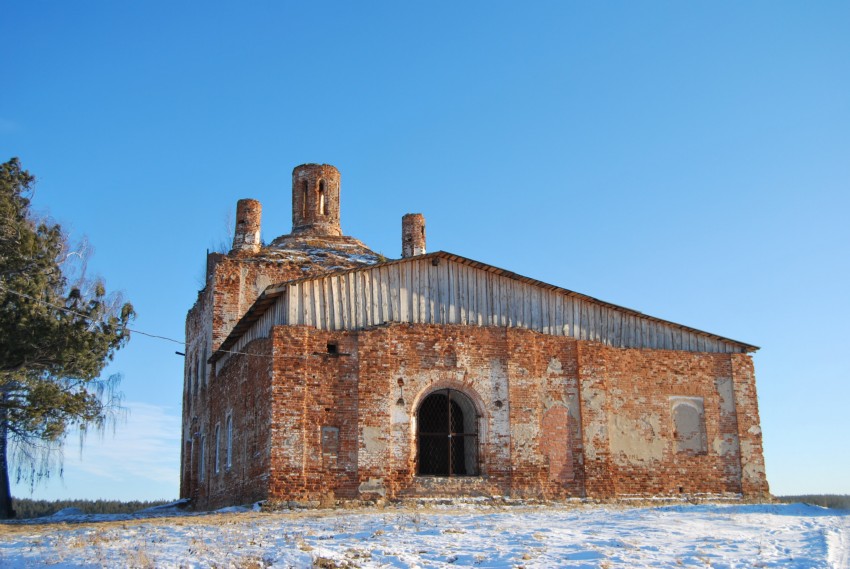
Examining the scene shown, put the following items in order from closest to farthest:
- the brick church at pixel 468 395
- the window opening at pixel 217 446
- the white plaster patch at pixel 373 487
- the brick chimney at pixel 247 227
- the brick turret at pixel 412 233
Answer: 1. the white plaster patch at pixel 373 487
2. the brick church at pixel 468 395
3. the window opening at pixel 217 446
4. the brick chimney at pixel 247 227
5. the brick turret at pixel 412 233

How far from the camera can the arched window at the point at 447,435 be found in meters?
19.0

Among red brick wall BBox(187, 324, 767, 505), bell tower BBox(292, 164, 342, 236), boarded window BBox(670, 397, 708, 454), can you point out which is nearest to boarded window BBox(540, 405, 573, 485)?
red brick wall BBox(187, 324, 767, 505)

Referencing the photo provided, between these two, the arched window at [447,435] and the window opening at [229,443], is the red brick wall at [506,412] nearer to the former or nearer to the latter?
the arched window at [447,435]

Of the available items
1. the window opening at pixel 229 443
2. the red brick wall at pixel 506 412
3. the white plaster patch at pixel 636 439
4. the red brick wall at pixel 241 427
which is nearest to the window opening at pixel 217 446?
the red brick wall at pixel 241 427

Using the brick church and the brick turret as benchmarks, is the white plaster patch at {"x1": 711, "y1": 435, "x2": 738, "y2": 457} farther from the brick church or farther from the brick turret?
the brick turret

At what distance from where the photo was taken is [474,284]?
1992 centimetres

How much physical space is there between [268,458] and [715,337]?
10743mm

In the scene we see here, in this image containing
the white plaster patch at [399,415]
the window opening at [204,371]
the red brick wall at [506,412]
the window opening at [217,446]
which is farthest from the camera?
A: the window opening at [204,371]

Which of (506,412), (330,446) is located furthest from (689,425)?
(330,446)

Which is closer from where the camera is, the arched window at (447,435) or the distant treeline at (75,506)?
the arched window at (447,435)

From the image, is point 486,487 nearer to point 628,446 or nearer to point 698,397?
point 628,446

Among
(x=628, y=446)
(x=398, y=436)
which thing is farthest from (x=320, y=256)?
(x=628, y=446)

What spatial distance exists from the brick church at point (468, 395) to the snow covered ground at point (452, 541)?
235cm

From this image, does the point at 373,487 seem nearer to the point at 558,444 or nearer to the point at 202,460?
the point at 558,444
